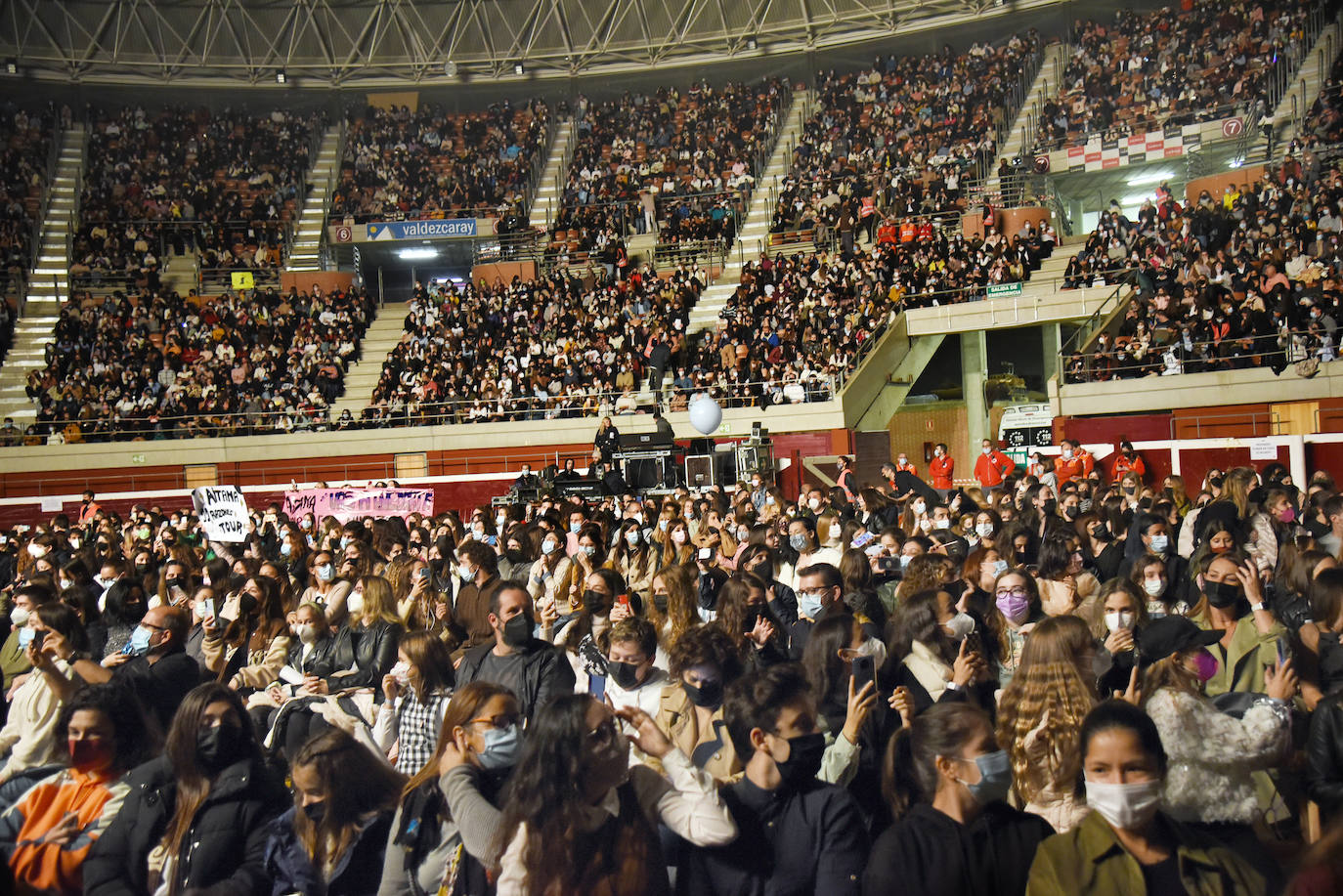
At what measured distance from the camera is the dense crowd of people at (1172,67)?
93.1ft

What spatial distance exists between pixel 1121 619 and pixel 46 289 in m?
35.0

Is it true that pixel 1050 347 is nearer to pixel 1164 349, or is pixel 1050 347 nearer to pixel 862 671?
pixel 1164 349

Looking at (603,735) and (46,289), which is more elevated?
(46,289)

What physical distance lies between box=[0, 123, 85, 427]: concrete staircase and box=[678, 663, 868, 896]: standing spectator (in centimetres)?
3072

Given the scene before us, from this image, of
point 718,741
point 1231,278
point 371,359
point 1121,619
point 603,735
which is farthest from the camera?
point 371,359

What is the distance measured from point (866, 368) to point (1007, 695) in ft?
72.4

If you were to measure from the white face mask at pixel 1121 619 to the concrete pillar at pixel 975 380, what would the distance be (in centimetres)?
2284

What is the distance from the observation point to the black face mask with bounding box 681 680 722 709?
16.1ft

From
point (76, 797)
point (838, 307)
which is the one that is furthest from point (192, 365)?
point (76, 797)

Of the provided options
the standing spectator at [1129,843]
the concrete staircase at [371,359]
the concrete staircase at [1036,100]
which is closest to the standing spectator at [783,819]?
the standing spectator at [1129,843]

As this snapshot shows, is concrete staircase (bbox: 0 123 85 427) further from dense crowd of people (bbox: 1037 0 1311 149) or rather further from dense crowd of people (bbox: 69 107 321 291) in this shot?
dense crowd of people (bbox: 1037 0 1311 149)

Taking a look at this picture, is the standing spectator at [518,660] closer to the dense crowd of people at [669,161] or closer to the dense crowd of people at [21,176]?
the dense crowd of people at [669,161]

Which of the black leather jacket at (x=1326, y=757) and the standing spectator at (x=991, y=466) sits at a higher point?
the standing spectator at (x=991, y=466)

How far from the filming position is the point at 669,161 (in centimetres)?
3697
